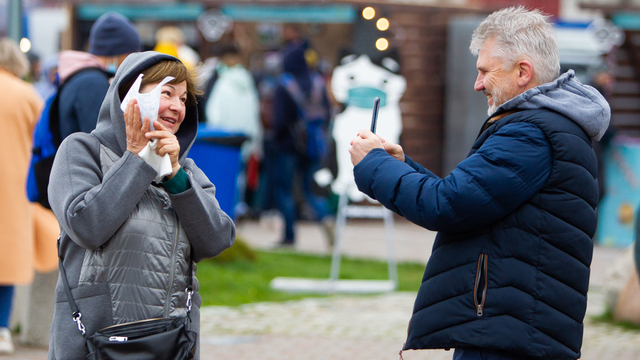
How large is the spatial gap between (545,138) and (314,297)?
5245 mm

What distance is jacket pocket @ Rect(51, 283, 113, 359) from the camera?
271 cm

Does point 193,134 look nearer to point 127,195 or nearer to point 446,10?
point 127,195

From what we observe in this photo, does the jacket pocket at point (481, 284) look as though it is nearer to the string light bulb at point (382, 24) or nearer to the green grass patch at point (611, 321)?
the green grass patch at point (611, 321)

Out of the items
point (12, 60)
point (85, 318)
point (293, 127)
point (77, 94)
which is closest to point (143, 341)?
point (85, 318)

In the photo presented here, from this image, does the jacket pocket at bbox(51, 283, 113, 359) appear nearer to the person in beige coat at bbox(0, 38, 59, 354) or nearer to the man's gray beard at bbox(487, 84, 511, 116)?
the man's gray beard at bbox(487, 84, 511, 116)

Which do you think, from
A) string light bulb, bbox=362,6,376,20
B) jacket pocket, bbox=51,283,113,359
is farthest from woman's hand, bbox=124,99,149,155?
string light bulb, bbox=362,6,376,20

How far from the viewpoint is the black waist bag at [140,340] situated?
2617 millimetres

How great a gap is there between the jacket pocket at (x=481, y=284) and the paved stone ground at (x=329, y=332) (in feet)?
10.2

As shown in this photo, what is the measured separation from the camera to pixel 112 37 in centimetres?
475

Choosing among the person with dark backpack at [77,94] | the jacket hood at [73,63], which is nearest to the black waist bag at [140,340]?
the person with dark backpack at [77,94]

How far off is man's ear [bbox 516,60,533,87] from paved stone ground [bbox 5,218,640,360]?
3.28 m

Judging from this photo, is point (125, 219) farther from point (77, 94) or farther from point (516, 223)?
point (77, 94)

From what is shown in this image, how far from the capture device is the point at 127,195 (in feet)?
8.81

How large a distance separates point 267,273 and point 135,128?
5986mm
